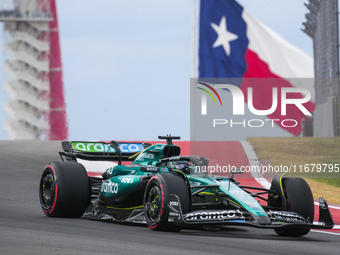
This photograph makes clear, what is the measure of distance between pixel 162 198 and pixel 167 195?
0.08m

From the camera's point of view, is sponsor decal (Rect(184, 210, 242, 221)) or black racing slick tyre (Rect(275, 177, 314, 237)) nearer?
sponsor decal (Rect(184, 210, 242, 221))

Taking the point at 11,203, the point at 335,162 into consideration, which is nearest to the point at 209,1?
the point at 335,162

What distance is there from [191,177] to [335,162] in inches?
382

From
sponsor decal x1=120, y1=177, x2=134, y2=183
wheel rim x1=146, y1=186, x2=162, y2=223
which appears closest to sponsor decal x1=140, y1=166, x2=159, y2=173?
sponsor decal x1=120, y1=177, x2=134, y2=183

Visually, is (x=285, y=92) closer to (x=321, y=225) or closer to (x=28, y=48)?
(x=321, y=225)

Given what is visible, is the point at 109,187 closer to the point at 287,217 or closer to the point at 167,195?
the point at 167,195

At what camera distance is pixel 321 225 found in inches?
444

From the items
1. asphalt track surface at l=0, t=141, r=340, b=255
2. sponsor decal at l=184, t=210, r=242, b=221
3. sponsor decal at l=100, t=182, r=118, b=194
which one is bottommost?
asphalt track surface at l=0, t=141, r=340, b=255

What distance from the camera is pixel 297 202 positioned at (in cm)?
1168

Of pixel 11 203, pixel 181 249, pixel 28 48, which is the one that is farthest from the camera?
pixel 28 48

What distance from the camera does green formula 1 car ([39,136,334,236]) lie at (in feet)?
35.5

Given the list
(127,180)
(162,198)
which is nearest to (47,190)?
(127,180)

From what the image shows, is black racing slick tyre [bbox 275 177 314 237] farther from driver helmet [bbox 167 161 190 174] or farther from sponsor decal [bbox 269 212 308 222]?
driver helmet [bbox 167 161 190 174]

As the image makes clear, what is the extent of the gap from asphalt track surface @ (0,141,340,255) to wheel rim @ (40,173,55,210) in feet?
0.82
